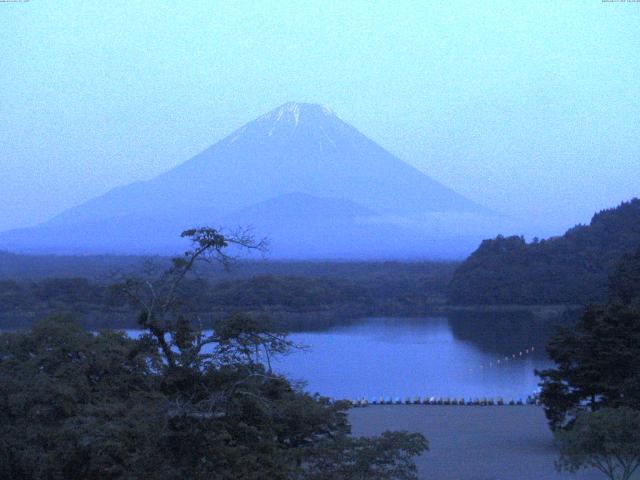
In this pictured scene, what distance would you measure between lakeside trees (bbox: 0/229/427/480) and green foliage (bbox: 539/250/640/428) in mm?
4696

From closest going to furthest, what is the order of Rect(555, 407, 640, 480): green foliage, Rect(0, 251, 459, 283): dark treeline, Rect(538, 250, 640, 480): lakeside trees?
Rect(555, 407, 640, 480): green foliage
Rect(538, 250, 640, 480): lakeside trees
Rect(0, 251, 459, 283): dark treeline

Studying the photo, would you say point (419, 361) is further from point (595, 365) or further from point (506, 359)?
point (595, 365)

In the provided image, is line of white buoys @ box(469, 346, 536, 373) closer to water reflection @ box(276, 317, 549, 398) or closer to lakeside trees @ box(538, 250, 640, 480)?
water reflection @ box(276, 317, 549, 398)

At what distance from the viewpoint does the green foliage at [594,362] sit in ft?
41.2

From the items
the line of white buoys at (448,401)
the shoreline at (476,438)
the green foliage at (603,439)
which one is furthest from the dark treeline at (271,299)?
the green foliage at (603,439)

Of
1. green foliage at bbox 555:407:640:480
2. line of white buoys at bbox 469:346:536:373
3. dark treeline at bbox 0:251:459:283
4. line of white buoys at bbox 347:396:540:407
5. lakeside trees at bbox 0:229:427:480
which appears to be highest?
dark treeline at bbox 0:251:459:283

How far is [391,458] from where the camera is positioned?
750 centimetres

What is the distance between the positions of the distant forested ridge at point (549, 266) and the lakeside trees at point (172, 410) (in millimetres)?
34140

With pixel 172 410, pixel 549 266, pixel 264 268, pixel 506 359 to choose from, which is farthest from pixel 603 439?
pixel 264 268

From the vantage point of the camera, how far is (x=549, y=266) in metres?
46.6

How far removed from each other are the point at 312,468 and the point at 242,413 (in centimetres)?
110

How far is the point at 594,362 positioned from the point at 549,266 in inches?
1367

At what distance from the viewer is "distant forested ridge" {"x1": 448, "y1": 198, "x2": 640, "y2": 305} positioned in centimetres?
4428

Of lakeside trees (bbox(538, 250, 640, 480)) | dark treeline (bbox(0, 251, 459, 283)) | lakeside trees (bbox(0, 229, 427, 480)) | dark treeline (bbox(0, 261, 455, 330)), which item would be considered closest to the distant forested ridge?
dark treeline (bbox(0, 261, 455, 330))
